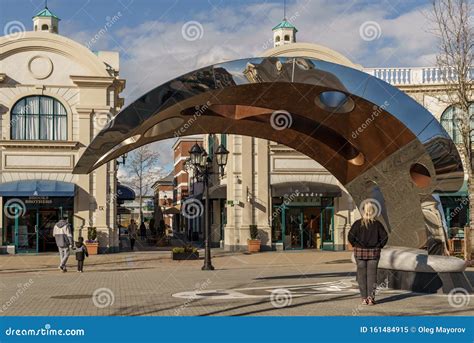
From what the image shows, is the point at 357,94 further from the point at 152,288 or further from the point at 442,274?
the point at 152,288

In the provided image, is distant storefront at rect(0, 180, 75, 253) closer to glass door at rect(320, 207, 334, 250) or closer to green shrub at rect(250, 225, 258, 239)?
green shrub at rect(250, 225, 258, 239)

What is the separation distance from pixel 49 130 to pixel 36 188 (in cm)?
321

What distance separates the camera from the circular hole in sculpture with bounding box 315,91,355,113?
46.7 feet

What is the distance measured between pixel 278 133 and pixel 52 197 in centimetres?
2081

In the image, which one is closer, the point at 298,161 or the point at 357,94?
the point at 357,94

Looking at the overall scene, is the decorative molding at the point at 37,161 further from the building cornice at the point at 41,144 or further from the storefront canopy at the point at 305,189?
the storefront canopy at the point at 305,189

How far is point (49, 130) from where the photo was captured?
34.8 m

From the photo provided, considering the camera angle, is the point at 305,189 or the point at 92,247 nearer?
the point at 92,247

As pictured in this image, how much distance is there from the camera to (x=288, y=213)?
3712 cm

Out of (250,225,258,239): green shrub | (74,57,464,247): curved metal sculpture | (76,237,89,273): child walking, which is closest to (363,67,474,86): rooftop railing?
(250,225,258,239): green shrub

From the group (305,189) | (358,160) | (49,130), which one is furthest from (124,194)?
(358,160)

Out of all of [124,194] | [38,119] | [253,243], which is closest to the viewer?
[38,119]

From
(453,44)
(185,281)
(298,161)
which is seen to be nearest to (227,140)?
(298,161)

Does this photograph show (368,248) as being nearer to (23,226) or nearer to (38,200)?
(38,200)
